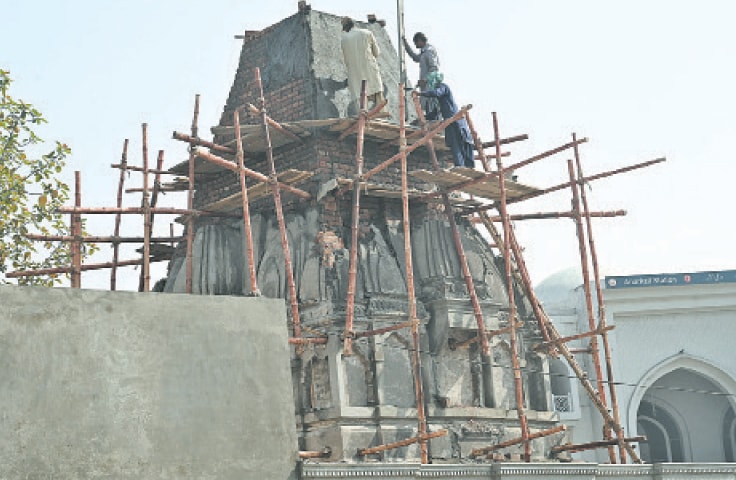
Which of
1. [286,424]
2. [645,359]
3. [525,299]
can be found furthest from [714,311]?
[286,424]

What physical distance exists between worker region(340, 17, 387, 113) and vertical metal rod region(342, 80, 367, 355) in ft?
1.79

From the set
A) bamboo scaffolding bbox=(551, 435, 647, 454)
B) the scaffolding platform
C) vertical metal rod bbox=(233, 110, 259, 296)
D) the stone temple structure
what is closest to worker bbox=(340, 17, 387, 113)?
the stone temple structure

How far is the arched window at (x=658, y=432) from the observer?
91.9 ft

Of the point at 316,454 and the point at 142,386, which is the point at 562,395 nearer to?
the point at 316,454

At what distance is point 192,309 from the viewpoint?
418 inches

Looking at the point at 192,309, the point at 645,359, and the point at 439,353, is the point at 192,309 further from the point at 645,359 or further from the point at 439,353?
the point at 645,359

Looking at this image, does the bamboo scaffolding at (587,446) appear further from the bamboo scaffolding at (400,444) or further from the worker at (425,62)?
the worker at (425,62)

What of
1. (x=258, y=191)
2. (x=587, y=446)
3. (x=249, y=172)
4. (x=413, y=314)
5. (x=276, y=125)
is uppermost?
(x=276, y=125)

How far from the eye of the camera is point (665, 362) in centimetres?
2712

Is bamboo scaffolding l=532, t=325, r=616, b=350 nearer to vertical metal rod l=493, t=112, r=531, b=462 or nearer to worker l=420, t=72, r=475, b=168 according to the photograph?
vertical metal rod l=493, t=112, r=531, b=462

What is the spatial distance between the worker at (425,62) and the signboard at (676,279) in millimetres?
10582

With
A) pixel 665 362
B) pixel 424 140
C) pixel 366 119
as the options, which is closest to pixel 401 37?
pixel 366 119

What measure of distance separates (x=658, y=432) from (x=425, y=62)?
13837mm

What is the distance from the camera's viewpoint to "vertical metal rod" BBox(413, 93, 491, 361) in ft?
53.4
